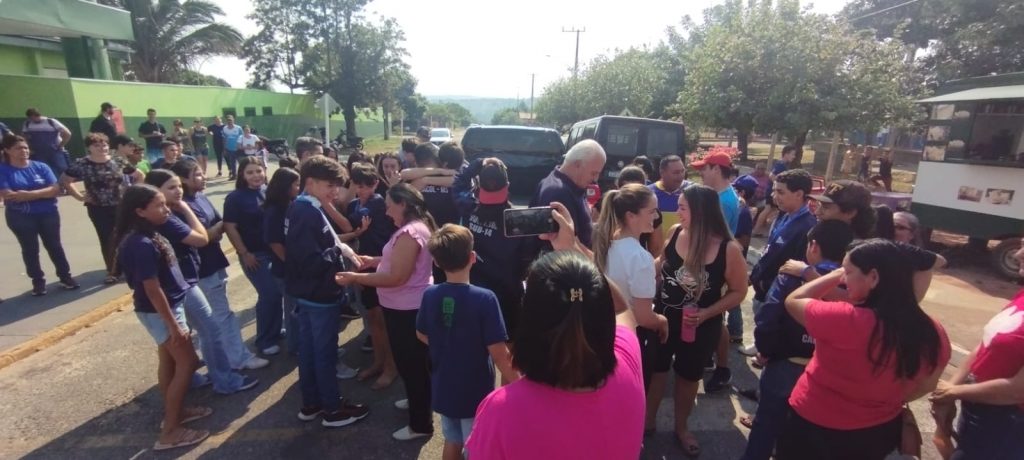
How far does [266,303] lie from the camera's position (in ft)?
14.0

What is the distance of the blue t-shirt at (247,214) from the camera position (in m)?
3.96

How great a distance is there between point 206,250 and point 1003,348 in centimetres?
458

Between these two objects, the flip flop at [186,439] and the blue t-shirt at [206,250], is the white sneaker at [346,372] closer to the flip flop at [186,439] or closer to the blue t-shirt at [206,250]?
the flip flop at [186,439]

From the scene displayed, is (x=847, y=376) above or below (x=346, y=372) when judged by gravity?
above

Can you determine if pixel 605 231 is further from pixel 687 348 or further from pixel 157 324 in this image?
pixel 157 324

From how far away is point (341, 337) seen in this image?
4723 mm

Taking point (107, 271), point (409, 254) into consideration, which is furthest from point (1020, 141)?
point (107, 271)

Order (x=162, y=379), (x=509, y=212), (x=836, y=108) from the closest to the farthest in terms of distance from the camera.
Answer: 1. (x=509, y=212)
2. (x=162, y=379)
3. (x=836, y=108)

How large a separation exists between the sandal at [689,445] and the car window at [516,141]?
7509 mm

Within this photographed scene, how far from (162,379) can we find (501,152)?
7.55 meters

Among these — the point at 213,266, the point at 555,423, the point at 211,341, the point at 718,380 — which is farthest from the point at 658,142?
the point at 555,423

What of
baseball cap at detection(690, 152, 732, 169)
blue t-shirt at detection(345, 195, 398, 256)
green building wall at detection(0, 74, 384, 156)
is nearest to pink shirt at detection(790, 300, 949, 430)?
baseball cap at detection(690, 152, 732, 169)

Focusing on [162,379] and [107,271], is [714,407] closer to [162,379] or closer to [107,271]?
[162,379]

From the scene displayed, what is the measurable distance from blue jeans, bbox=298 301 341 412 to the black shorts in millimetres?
2025
